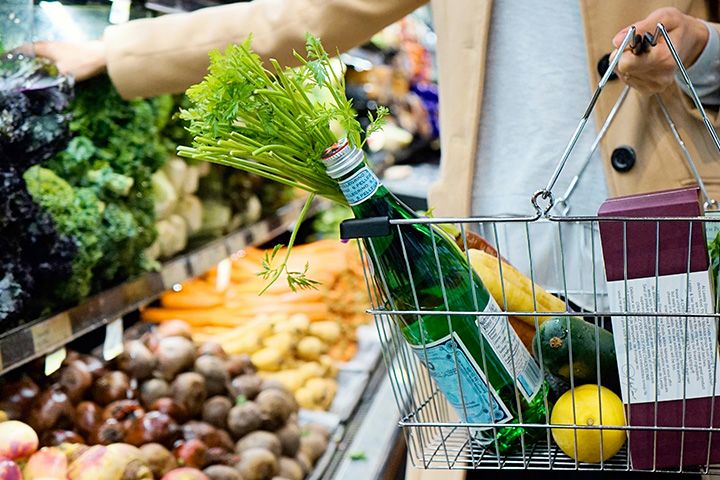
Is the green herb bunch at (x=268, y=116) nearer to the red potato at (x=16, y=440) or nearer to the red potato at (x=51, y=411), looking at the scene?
the red potato at (x=16, y=440)

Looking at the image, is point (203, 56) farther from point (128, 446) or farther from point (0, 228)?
point (128, 446)

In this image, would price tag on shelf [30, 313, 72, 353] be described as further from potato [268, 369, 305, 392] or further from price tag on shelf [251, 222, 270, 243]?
price tag on shelf [251, 222, 270, 243]

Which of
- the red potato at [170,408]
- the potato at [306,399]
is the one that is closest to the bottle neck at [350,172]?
the red potato at [170,408]

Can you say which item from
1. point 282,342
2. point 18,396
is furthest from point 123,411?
point 282,342

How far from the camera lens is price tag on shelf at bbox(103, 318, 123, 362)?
2.01 meters

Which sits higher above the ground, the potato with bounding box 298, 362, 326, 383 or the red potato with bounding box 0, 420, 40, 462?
the red potato with bounding box 0, 420, 40, 462

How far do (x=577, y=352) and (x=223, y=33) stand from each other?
3.40 feet

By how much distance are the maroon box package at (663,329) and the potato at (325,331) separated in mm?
2098

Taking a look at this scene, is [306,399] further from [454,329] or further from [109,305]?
[454,329]

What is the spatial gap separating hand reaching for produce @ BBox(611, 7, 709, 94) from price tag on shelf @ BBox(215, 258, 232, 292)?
2194 mm

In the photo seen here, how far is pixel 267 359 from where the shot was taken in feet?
8.76

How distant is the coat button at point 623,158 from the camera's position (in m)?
1.41

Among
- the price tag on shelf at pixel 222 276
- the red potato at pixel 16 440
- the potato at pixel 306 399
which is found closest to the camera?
the red potato at pixel 16 440

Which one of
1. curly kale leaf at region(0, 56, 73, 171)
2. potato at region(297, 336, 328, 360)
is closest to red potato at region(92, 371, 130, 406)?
curly kale leaf at region(0, 56, 73, 171)
